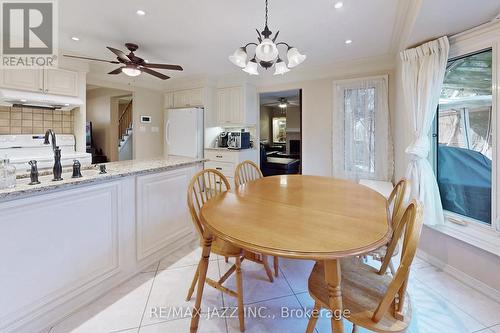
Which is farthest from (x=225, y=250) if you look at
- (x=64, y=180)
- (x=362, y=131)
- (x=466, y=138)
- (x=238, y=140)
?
(x=238, y=140)

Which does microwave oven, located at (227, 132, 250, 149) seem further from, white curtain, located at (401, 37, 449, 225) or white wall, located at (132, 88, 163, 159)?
white curtain, located at (401, 37, 449, 225)

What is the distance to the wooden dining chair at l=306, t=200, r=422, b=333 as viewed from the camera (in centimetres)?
88

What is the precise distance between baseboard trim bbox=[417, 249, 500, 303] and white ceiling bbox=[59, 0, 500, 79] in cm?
207

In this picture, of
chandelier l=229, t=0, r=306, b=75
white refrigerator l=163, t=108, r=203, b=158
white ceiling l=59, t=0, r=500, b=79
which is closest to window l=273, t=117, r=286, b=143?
white refrigerator l=163, t=108, r=203, b=158

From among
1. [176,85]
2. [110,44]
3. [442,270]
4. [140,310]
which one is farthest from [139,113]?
[442,270]

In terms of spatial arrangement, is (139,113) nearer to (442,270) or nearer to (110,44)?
(110,44)

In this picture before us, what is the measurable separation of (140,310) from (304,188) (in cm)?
151

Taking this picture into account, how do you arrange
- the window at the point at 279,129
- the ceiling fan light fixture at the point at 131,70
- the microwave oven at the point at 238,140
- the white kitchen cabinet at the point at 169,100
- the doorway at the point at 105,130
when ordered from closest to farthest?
1. the ceiling fan light fixture at the point at 131,70
2. the microwave oven at the point at 238,140
3. the white kitchen cabinet at the point at 169,100
4. the doorway at the point at 105,130
5. the window at the point at 279,129

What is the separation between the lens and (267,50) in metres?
1.68

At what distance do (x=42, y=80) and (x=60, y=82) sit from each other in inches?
8.2

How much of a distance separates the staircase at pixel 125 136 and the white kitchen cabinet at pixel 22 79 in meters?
2.72

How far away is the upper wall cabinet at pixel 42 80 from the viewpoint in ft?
10.0

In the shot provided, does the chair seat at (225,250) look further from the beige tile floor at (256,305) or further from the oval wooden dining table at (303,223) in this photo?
the beige tile floor at (256,305)

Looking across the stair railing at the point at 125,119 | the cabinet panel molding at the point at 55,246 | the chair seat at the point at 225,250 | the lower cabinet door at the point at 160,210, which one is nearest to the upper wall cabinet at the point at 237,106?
the lower cabinet door at the point at 160,210
